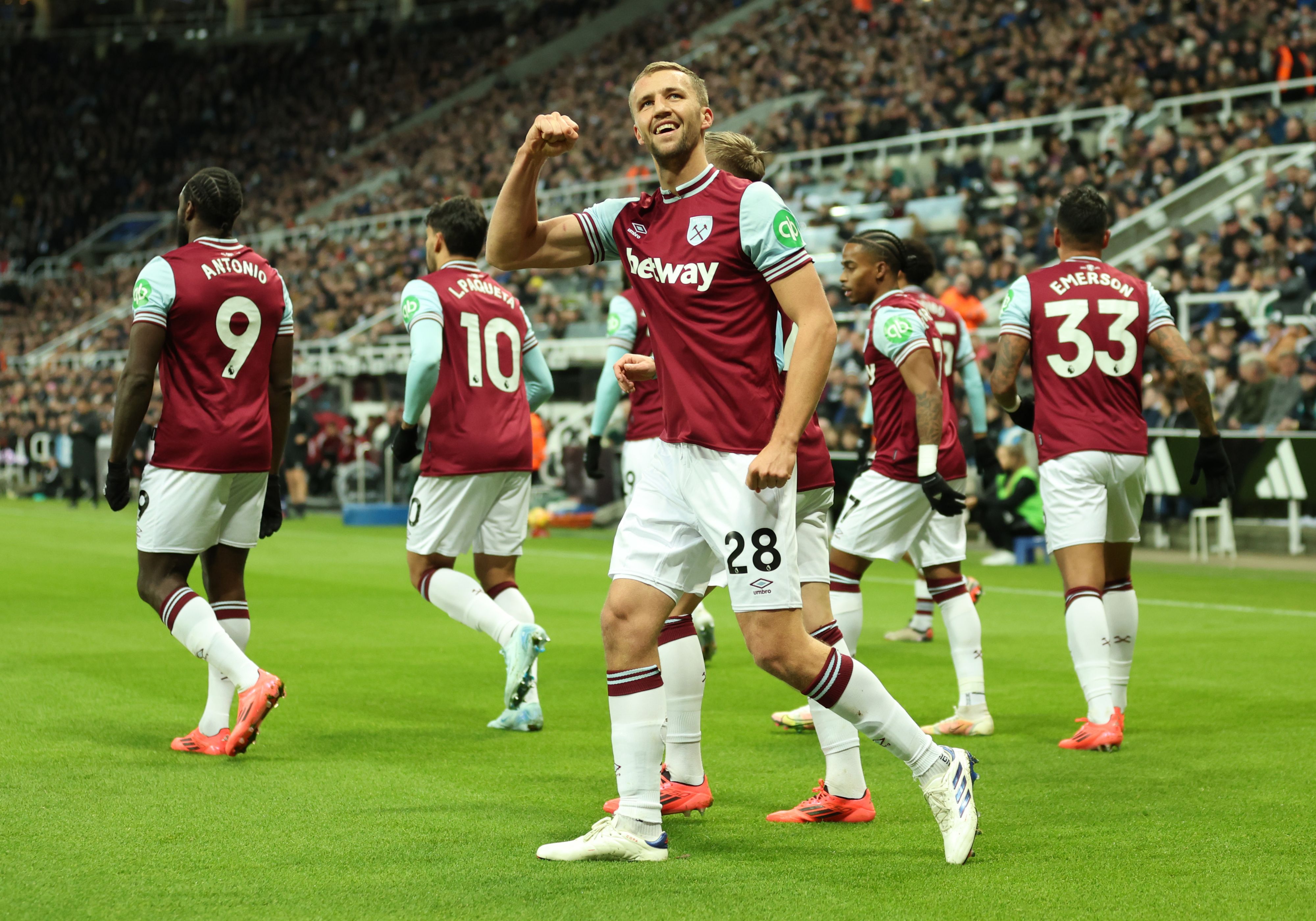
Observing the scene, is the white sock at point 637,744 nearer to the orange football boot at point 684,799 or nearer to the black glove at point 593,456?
the orange football boot at point 684,799

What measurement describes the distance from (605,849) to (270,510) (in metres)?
2.76

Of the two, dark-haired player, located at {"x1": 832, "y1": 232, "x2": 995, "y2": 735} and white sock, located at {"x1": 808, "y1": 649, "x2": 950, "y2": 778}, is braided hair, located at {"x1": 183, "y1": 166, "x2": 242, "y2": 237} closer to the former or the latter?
dark-haired player, located at {"x1": 832, "y1": 232, "x2": 995, "y2": 735}

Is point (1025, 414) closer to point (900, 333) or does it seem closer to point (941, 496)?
point (900, 333)

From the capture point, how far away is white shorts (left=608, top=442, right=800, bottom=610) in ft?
13.9

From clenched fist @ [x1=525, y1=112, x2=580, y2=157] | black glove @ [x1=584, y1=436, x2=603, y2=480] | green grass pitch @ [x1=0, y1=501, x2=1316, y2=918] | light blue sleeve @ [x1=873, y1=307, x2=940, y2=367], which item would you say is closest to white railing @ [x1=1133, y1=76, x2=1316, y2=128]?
green grass pitch @ [x1=0, y1=501, x2=1316, y2=918]

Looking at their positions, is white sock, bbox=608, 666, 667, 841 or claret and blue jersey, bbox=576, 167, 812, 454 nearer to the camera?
claret and blue jersey, bbox=576, 167, 812, 454

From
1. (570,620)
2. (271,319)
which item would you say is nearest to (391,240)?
(570,620)

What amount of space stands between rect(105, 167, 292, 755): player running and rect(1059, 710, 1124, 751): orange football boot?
134 inches

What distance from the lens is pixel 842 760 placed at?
4.89 metres

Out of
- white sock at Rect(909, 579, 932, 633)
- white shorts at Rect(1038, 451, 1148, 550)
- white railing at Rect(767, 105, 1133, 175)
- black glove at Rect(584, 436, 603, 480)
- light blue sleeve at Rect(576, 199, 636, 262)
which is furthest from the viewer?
white railing at Rect(767, 105, 1133, 175)

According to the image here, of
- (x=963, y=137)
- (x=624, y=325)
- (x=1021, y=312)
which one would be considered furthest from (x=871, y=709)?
(x=963, y=137)

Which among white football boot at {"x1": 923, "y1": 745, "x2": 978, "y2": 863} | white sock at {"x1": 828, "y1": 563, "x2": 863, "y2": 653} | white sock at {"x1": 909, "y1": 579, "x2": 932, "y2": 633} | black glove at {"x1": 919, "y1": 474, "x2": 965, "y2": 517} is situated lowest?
white sock at {"x1": 909, "y1": 579, "x2": 932, "y2": 633}

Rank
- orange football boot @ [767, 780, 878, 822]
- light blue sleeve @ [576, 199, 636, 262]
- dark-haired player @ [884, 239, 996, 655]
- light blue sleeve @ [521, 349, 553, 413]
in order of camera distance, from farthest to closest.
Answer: light blue sleeve @ [521, 349, 553, 413]
dark-haired player @ [884, 239, 996, 655]
orange football boot @ [767, 780, 878, 822]
light blue sleeve @ [576, 199, 636, 262]

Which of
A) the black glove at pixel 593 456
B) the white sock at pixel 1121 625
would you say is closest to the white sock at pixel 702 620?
the black glove at pixel 593 456
